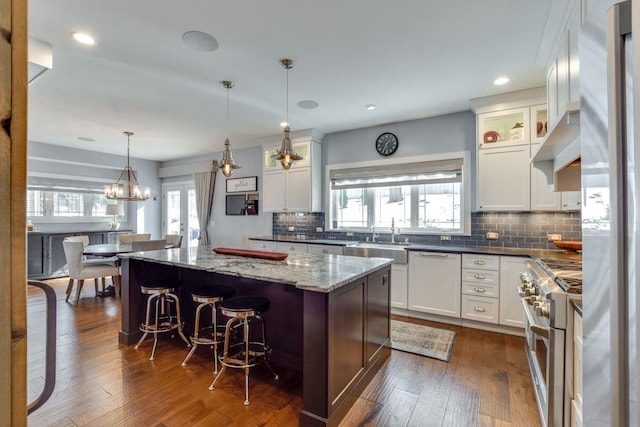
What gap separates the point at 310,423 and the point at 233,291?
1.24 metres

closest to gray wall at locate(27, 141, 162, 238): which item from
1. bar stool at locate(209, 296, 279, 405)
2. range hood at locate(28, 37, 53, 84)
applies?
range hood at locate(28, 37, 53, 84)

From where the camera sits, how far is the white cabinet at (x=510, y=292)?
10.5ft

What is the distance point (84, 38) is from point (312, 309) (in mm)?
2783

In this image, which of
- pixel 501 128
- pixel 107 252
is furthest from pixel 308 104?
pixel 107 252

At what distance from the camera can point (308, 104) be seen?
12.6ft

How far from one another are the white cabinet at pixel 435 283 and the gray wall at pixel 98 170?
6670 mm

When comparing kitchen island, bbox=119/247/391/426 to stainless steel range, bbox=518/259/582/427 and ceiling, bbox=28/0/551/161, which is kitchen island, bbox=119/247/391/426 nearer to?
stainless steel range, bbox=518/259/582/427

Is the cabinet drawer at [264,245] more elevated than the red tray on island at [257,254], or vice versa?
the red tray on island at [257,254]

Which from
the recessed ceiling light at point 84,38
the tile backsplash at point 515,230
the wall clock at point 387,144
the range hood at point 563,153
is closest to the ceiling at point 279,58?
the recessed ceiling light at point 84,38

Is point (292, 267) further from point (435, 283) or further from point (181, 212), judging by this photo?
point (181, 212)

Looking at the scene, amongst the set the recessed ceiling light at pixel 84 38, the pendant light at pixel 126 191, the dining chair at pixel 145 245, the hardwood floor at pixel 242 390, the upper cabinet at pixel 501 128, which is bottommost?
the hardwood floor at pixel 242 390

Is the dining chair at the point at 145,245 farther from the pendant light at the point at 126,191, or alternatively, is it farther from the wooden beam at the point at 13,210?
the wooden beam at the point at 13,210

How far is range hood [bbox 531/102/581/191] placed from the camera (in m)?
1.55

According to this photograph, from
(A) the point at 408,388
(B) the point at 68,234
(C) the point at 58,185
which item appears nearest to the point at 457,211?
(A) the point at 408,388
